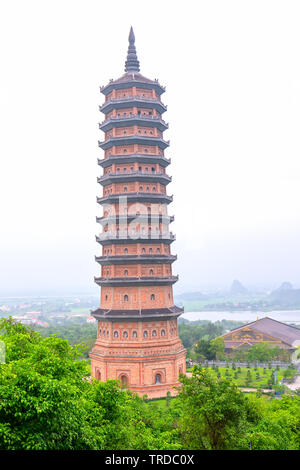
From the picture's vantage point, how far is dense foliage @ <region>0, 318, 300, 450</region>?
12.6 meters

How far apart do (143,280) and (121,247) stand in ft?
12.5

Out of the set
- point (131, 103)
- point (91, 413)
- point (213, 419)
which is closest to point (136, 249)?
point (131, 103)

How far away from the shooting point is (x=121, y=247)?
130 feet

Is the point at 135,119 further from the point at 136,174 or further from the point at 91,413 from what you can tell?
the point at 91,413

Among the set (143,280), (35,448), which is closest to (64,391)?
(35,448)

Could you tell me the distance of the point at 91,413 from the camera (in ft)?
53.3

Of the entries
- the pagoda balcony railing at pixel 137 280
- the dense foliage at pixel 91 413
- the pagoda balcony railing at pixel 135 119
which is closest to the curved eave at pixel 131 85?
the pagoda balcony railing at pixel 135 119

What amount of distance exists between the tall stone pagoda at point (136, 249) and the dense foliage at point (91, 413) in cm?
1507

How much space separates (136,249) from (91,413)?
77.6ft

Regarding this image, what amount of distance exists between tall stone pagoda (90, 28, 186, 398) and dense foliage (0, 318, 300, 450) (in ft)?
49.4

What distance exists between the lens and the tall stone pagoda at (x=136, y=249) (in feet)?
123

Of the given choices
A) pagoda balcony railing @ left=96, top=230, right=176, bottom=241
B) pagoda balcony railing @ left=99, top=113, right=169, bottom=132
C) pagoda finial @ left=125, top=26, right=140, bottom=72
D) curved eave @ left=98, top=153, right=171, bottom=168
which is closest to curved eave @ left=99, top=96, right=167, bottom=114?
pagoda balcony railing @ left=99, top=113, right=169, bottom=132
